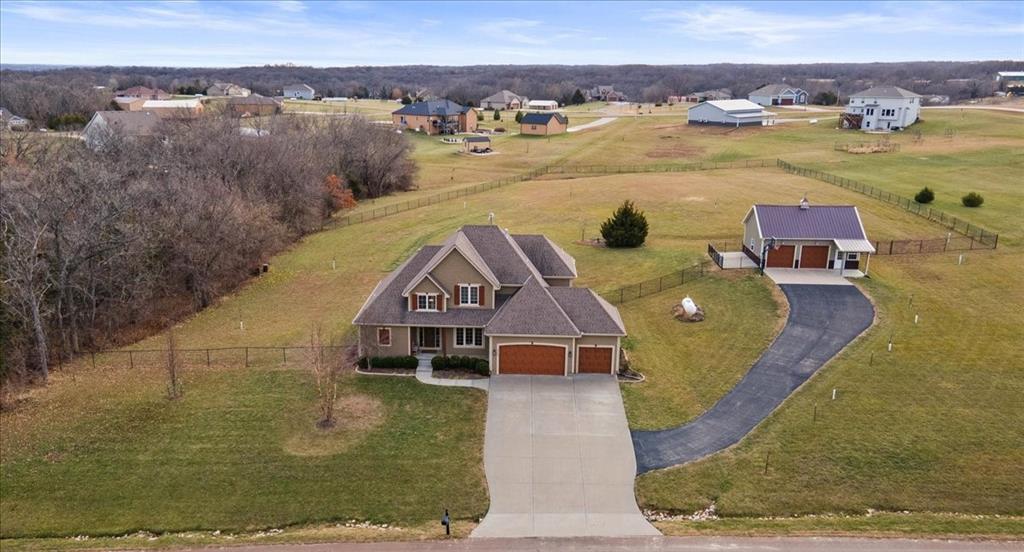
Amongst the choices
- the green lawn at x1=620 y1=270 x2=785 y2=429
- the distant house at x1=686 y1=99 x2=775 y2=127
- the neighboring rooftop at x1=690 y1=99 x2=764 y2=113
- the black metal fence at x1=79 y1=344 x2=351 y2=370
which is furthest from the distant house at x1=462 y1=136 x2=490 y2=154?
the black metal fence at x1=79 y1=344 x2=351 y2=370

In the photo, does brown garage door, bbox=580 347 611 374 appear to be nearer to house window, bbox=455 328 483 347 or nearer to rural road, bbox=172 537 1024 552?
house window, bbox=455 328 483 347

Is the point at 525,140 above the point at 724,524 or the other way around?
above

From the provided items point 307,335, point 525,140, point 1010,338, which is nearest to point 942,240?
point 1010,338

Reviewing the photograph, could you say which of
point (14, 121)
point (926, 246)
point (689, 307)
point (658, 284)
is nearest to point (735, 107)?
point (926, 246)


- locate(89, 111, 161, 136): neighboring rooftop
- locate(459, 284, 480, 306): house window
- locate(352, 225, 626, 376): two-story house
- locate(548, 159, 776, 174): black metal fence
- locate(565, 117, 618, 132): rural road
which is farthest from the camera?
locate(565, 117, 618, 132): rural road

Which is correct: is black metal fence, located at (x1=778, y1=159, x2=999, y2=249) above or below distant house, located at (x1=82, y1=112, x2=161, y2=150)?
below

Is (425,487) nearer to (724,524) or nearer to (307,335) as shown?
(724,524)
